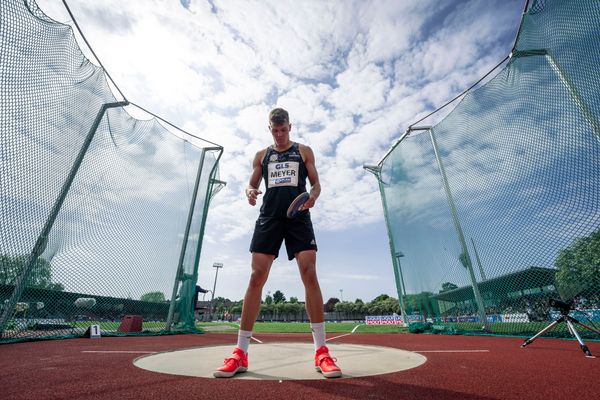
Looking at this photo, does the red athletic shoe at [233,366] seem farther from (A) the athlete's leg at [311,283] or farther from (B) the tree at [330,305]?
(B) the tree at [330,305]

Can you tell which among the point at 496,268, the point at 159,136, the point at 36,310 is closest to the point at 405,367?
the point at 496,268

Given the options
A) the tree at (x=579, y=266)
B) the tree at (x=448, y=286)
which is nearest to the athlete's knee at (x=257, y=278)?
the tree at (x=579, y=266)

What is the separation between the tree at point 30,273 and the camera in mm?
3963

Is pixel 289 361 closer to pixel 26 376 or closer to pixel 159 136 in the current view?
pixel 26 376

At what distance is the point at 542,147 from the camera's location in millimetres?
4852

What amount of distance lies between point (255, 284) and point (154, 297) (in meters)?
5.60

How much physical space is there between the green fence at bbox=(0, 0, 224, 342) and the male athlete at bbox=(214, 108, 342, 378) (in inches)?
147

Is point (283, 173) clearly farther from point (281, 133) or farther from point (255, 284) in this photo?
point (255, 284)

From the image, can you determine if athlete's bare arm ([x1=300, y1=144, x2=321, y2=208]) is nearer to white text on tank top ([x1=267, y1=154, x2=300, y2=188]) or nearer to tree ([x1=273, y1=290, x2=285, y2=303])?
white text on tank top ([x1=267, y1=154, x2=300, y2=188])

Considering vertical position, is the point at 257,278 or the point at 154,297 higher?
the point at 154,297

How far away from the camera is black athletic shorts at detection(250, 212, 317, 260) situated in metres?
2.54

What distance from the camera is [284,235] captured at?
2.65m

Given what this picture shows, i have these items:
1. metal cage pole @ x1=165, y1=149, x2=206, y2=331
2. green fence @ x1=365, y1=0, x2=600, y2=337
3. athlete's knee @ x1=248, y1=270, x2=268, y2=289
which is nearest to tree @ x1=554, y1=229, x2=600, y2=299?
green fence @ x1=365, y1=0, x2=600, y2=337

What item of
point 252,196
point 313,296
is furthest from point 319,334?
point 252,196
